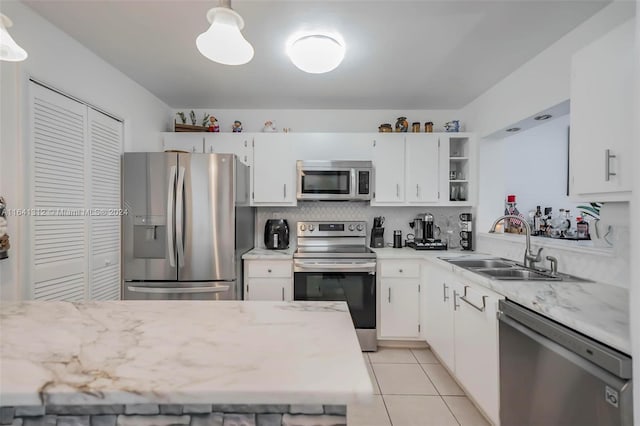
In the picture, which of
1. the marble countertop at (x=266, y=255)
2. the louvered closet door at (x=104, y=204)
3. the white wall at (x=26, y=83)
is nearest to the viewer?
the white wall at (x=26, y=83)

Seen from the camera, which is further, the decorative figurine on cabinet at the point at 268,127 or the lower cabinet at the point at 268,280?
the decorative figurine on cabinet at the point at 268,127

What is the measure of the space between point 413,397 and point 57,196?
2.69m

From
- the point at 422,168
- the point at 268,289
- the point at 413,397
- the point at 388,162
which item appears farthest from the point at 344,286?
the point at 422,168

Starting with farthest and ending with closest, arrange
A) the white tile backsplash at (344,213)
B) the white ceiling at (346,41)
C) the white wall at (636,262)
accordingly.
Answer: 1. the white tile backsplash at (344,213)
2. the white ceiling at (346,41)
3. the white wall at (636,262)

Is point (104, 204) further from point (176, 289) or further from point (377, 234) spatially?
point (377, 234)

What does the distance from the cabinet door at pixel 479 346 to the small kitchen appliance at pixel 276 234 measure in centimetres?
170

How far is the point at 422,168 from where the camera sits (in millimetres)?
2975

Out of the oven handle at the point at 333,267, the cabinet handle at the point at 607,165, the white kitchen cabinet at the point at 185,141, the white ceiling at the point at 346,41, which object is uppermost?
the white ceiling at the point at 346,41

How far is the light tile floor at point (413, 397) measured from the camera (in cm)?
183

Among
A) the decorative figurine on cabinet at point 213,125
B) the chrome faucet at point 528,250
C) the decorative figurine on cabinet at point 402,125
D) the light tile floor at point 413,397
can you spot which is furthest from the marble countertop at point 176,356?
the decorative figurine on cabinet at point 402,125

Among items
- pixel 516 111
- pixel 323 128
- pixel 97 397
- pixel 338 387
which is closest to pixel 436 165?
pixel 516 111

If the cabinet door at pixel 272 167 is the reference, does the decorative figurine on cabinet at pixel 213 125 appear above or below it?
above

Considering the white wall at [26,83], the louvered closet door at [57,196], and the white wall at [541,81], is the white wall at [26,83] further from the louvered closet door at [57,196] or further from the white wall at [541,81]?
the white wall at [541,81]

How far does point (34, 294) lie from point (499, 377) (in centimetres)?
264
